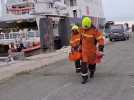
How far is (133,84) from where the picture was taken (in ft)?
40.3

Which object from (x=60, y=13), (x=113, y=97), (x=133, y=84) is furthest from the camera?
(x=60, y=13)

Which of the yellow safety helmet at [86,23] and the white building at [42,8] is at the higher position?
the yellow safety helmet at [86,23]

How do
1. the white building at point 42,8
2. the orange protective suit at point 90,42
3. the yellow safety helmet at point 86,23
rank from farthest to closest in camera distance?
the white building at point 42,8, the orange protective suit at point 90,42, the yellow safety helmet at point 86,23

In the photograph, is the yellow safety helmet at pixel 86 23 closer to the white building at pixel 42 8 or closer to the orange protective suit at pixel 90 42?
the orange protective suit at pixel 90 42

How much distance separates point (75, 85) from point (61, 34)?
3206cm

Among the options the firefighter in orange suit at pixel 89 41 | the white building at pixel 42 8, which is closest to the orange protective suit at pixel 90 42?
the firefighter in orange suit at pixel 89 41

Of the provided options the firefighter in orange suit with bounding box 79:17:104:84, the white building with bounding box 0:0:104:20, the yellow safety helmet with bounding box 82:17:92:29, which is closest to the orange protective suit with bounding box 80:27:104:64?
the firefighter in orange suit with bounding box 79:17:104:84

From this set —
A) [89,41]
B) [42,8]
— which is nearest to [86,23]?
[89,41]

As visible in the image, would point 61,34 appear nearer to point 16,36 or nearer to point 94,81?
point 16,36

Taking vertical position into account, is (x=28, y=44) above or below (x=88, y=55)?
below

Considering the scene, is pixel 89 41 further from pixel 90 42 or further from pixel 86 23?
pixel 86 23

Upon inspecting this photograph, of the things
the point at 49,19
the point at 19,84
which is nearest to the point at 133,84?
the point at 19,84

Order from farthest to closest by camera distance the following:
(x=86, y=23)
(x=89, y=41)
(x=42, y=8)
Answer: (x=42, y=8) → (x=89, y=41) → (x=86, y=23)

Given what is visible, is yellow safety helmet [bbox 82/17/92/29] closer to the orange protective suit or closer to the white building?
the orange protective suit
